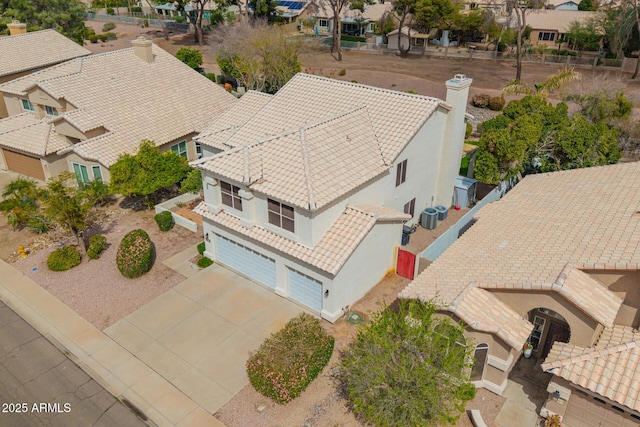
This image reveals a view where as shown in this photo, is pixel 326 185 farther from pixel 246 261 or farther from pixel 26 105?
pixel 26 105

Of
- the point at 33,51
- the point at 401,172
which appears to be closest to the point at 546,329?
the point at 401,172

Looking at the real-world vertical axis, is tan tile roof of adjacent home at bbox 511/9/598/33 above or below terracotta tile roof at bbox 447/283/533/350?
above

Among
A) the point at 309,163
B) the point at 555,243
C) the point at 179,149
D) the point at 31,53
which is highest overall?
the point at 31,53

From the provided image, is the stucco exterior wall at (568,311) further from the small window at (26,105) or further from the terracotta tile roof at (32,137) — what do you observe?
the small window at (26,105)

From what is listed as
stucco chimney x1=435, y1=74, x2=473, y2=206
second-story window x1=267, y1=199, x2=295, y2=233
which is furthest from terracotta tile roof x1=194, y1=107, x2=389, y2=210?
stucco chimney x1=435, y1=74, x2=473, y2=206

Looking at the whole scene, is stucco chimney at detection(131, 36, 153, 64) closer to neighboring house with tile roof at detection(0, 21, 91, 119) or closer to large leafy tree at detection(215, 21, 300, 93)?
large leafy tree at detection(215, 21, 300, 93)

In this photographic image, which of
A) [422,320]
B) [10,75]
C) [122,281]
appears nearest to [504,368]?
[422,320]

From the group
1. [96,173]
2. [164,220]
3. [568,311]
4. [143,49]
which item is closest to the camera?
[568,311]
